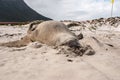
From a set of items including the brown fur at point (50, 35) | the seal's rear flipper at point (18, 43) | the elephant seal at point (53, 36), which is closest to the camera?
the elephant seal at point (53, 36)

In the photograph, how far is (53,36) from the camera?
22.1ft

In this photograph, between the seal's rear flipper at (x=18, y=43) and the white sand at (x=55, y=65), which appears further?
the seal's rear flipper at (x=18, y=43)

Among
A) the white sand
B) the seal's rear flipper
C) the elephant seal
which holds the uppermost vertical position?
the elephant seal

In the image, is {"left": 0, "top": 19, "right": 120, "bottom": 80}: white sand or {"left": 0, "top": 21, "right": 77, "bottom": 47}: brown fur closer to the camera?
{"left": 0, "top": 19, "right": 120, "bottom": 80}: white sand

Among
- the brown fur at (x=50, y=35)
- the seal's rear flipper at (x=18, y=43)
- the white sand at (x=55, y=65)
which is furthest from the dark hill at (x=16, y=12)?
the white sand at (x=55, y=65)

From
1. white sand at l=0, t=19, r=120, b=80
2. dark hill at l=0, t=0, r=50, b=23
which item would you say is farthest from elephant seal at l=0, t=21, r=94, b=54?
dark hill at l=0, t=0, r=50, b=23

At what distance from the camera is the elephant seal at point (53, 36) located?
6020 mm

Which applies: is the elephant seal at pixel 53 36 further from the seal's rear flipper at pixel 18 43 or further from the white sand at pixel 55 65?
the white sand at pixel 55 65

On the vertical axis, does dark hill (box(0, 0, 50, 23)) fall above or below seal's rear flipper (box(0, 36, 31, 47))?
above

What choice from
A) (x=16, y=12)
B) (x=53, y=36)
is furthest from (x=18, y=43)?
(x=16, y=12)

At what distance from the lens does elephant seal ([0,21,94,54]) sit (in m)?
6.02

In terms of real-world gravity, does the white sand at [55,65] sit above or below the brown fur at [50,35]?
below

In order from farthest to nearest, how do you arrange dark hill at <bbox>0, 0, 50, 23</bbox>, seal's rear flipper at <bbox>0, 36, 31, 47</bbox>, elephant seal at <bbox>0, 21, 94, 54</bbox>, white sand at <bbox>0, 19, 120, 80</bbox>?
dark hill at <bbox>0, 0, 50, 23</bbox>
seal's rear flipper at <bbox>0, 36, 31, 47</bbox>
elephant seal at <bbox>0, 21, 94, 54</bbox>
white sand at <bbox>0, 19, 120, 80</bbox>

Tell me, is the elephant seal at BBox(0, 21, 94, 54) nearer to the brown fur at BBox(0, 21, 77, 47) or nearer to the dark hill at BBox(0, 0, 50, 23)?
the brown fur at BBox(0, 21, 77, 47)
